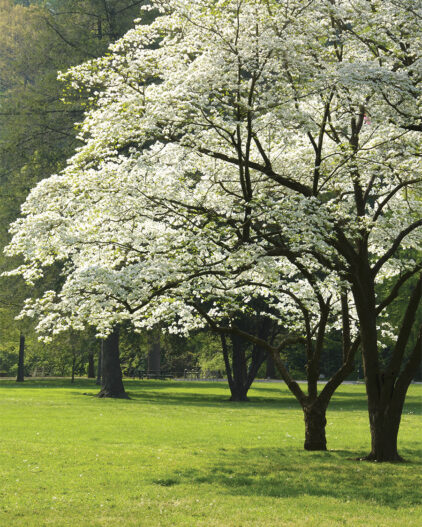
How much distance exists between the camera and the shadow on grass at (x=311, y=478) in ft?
34.1

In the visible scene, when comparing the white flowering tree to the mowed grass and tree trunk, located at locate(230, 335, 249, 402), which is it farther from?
tree trunk, located at locate(230, 335, 249, 402)

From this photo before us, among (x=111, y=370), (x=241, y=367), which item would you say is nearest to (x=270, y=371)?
(x=241, y=367)

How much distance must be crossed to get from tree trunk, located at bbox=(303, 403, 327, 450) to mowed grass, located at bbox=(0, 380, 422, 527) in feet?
1.39

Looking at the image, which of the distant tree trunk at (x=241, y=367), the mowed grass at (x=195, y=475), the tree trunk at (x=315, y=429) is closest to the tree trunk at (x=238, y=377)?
the distant tree trunk at (x=241, y=367)

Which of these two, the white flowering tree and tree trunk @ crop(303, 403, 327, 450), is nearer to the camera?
the white flowering tree

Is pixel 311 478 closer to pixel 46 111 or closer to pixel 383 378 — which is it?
pixel 383 378

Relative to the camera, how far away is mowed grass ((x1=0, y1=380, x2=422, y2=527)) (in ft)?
29.4

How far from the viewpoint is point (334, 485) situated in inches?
436

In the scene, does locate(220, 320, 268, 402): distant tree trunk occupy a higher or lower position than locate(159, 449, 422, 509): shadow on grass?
higher

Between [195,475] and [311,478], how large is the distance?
2.01m

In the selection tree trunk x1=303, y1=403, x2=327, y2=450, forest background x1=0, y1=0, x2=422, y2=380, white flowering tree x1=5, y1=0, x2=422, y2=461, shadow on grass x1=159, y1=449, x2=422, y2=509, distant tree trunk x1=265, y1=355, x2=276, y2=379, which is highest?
forest background x1=0, y1=0, x2=422, y2=380

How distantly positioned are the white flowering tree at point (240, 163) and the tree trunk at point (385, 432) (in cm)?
4

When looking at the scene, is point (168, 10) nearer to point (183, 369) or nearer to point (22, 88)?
point (22, 88)

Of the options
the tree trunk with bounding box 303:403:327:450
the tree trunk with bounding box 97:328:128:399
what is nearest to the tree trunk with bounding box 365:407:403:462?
the tree trunk with bounding box 303:403:327:450
